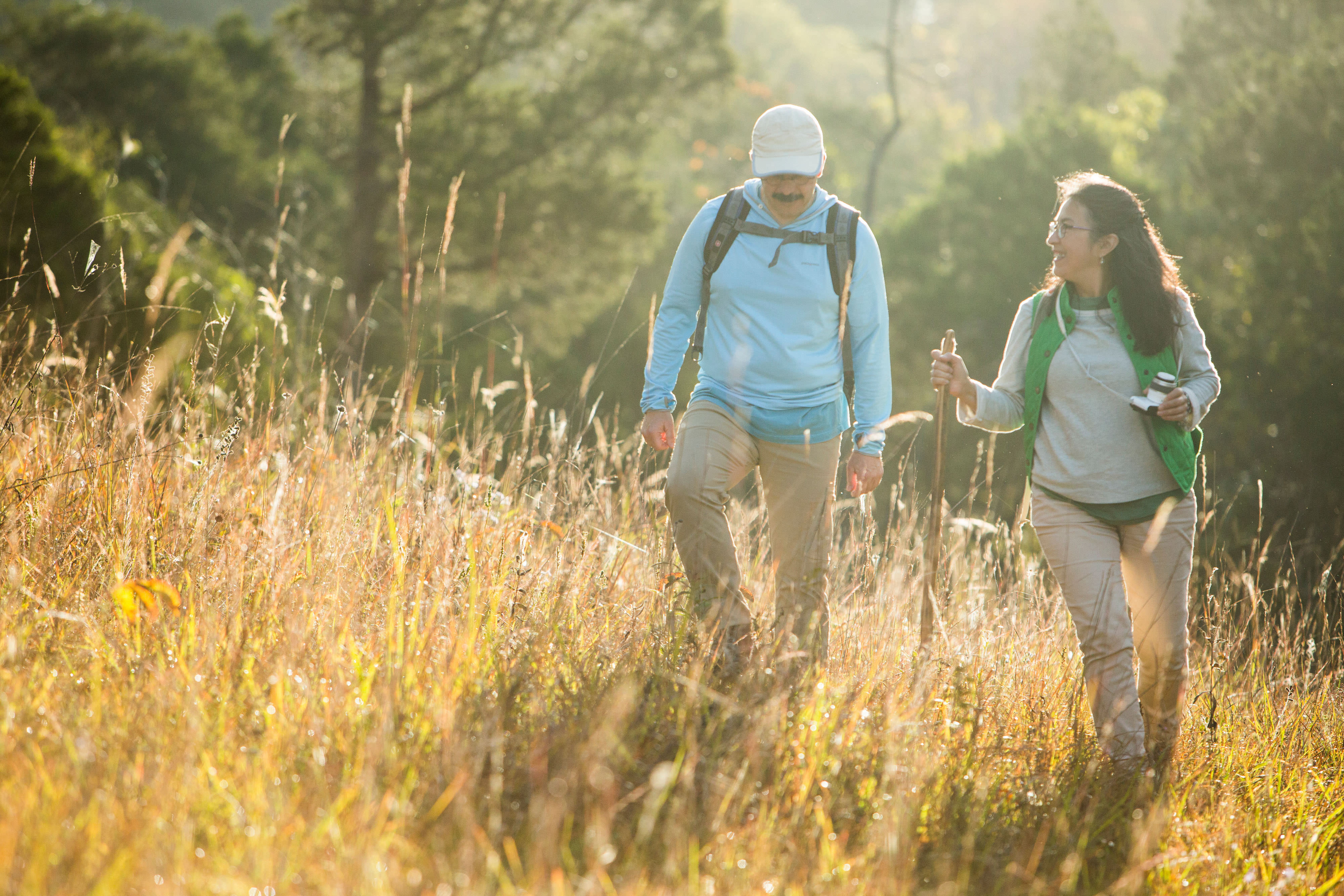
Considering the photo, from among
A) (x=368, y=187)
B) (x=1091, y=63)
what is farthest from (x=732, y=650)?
(x=1091, y=63)

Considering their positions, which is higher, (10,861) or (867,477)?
(867,477)

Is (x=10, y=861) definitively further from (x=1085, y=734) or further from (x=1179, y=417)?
(x=1179, y=417)

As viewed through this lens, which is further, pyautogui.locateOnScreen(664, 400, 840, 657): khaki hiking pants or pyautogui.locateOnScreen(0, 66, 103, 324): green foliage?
pyautogui.locateOnScreen(0, 66, 103, 324): green foliage

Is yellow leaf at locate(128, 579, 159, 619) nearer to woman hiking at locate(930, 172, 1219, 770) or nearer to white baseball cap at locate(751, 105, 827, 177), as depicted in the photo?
white baseball cap at locate(751, 105, 827, 177)

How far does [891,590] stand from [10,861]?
233cm

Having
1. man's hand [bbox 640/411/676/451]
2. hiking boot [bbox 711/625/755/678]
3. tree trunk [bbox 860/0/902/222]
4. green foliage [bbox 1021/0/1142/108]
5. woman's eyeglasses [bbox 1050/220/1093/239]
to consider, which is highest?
green foliage [bbox 1021/0/1142/108]

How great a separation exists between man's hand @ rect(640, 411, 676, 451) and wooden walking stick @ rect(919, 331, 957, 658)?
80 centimetres

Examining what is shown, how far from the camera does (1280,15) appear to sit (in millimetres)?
22094

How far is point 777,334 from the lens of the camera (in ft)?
10.6

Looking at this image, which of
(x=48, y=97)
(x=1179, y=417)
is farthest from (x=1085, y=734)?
(x=48, y=97)

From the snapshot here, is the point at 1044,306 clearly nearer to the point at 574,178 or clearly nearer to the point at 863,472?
the point at 863,472

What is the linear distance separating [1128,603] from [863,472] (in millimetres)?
861

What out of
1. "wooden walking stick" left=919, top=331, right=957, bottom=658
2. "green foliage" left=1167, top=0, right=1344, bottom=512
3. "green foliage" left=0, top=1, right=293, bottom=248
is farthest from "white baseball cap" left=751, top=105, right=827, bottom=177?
"green foliage" left=0, top=1, right=293, bottom=248

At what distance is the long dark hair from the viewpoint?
306cm
